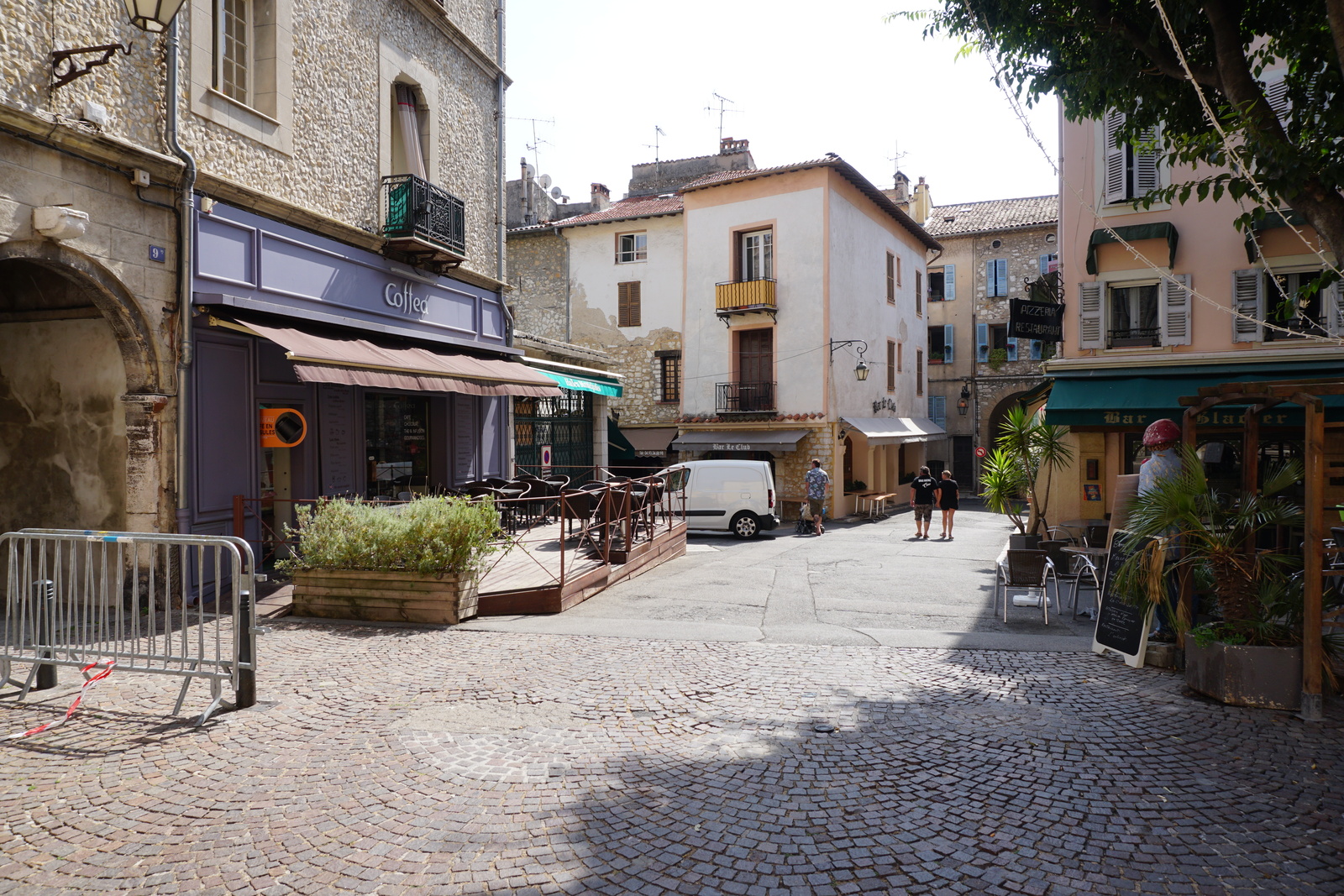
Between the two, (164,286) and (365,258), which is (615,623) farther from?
(365,258)

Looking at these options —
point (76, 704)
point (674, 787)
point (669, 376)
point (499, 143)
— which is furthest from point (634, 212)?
point (674, 787)

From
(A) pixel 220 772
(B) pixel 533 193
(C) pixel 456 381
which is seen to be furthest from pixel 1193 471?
(B) pixel 533 193

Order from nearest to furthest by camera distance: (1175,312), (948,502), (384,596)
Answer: (384,596) → (1175,312) → (948,502)

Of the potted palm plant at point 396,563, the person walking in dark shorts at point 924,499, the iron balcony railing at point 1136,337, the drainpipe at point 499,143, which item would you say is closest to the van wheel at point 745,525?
the person walking in dark shorts at point 924,499

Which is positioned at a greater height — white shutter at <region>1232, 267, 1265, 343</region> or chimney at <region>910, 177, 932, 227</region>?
chimney at <region>910, 177, 932, 227</region>

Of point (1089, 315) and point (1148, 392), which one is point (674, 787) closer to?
point (1148, 392)

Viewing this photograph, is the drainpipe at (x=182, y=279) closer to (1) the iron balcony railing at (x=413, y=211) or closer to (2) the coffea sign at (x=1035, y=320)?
(1) the iron balcony railing at (x=413, y=211)

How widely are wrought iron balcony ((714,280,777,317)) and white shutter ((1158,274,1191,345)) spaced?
1157 cm

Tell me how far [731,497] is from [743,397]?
25.0ft

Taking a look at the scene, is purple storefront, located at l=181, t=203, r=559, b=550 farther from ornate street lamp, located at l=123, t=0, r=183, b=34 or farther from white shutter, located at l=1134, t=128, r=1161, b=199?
white shutter, located at l=1134, t=128, r=1161, b=199

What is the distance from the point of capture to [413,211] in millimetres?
11789

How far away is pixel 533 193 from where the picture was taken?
31484 millimetres

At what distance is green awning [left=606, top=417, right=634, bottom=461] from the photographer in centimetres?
2500

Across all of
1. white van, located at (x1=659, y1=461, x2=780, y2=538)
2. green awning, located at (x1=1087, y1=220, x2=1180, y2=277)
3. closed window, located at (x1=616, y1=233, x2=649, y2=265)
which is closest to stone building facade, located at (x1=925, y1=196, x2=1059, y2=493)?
closed window, located at (x1=616, y1=233, x2=649, y2=265)
